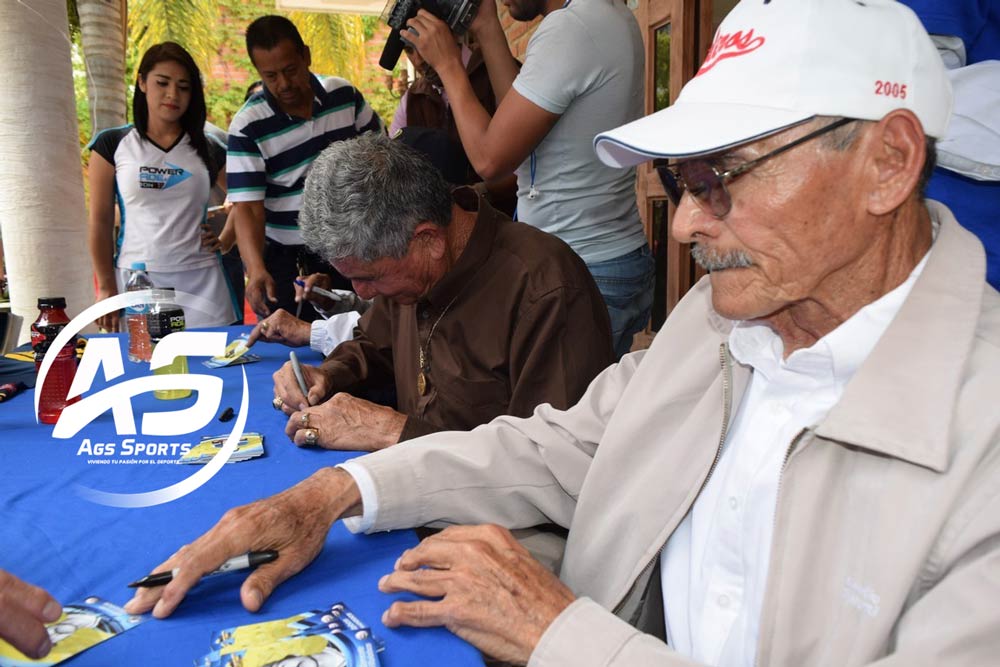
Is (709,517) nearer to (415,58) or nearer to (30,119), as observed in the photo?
(415,58)

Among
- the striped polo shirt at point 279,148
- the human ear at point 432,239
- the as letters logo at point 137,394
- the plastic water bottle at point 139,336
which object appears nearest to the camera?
the as letters logo at point 137,394

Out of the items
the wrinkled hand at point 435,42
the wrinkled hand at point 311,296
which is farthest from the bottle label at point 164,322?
the wrinkled hand at point 435,42

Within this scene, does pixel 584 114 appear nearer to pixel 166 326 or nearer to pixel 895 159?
pixel 166 326

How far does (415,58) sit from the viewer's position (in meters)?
3.44

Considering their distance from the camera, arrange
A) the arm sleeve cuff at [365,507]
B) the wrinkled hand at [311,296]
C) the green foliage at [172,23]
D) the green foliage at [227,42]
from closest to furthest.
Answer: the arm sleeve cuff at [365,507] → the wrinkled hand at [311,296] → the green foliage at [172,23] → the green foliage at [227,42]

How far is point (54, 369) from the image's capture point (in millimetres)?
2117

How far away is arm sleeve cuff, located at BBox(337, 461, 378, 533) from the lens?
1392mm

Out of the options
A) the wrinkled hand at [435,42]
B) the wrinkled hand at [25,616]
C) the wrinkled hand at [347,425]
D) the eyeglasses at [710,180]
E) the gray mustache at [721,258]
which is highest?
the wrinkled hand at [435,42]

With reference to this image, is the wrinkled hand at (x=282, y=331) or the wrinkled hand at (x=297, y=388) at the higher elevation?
the wrinkled hand at (x=297, y=388)

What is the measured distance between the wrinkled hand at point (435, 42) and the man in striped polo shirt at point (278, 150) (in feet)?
4.11

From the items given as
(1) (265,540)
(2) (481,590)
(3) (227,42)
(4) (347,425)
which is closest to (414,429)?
(4) (347,425)

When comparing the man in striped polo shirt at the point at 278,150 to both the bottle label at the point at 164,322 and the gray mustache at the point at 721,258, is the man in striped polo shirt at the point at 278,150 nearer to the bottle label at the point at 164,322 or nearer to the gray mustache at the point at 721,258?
the bottle label at the point at 164,322

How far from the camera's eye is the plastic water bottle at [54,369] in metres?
2.06

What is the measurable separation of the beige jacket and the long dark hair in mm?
3264
